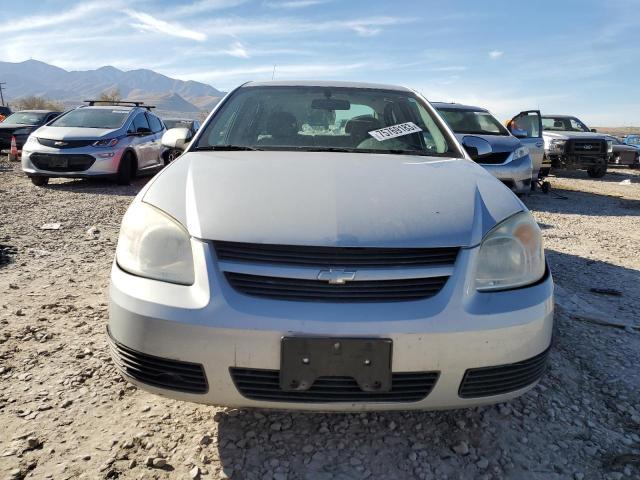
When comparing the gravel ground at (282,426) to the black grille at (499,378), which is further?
the gravel ground at (282,426)

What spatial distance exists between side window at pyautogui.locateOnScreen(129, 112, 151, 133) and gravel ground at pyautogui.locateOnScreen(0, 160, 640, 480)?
6420 mm

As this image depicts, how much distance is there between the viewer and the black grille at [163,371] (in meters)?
1.56

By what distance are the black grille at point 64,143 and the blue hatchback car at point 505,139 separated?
572cm

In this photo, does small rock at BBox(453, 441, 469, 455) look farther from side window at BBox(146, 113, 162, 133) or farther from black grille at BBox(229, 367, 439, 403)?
side window at BBox(146, 113, 162, 133)

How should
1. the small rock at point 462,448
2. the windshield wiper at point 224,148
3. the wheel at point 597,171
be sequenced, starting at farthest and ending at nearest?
the wheel at point 597,171 < the windshield wiper at point 224,148 < the small rock at point 462,448

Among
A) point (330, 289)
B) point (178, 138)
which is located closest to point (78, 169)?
point (178, 138)

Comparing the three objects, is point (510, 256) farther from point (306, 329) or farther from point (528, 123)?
point (528, 123)

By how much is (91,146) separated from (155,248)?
7492 millimetres

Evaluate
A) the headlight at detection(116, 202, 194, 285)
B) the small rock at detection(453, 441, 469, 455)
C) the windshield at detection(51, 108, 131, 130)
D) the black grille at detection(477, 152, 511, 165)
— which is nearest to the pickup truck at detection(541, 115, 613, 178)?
the black grille at detection(477, 152, 511, 165)

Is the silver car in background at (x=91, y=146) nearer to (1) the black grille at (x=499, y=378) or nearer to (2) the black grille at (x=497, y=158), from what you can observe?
(2) the black grille at (x=497, y=158)

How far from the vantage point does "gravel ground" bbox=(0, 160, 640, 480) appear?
179cm

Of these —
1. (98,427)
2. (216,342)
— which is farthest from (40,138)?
(216,342)

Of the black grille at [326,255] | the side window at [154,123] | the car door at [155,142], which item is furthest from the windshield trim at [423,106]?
the side window at [154,123]

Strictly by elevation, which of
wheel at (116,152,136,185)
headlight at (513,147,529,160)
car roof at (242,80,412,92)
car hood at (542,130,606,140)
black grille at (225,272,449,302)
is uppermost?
car roof at (242,80,412,92)
